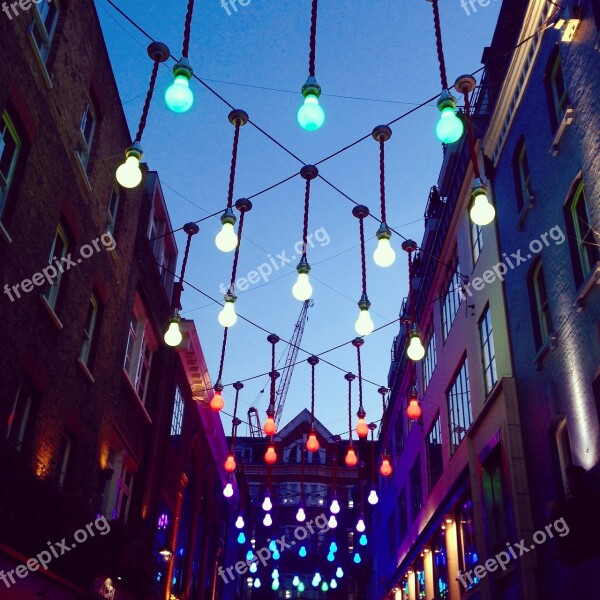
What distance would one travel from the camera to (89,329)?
1658 cm

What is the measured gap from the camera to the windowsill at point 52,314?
1272cm

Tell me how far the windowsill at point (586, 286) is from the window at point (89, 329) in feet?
35.6

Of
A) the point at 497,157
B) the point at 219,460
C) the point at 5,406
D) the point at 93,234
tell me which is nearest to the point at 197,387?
the point at 219,460

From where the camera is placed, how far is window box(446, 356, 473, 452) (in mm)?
20938

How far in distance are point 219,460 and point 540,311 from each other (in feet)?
87.8

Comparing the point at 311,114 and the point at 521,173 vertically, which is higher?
the point at 521,173

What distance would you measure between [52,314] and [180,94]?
→ 22.8 feet

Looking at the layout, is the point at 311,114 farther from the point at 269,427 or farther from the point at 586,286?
the point at 269,427

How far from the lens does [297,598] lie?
219ft

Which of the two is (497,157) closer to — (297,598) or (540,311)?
(540,311)

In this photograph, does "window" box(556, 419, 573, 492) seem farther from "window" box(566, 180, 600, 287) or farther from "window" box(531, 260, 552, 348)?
"window" box(566, 180, 600, 287)

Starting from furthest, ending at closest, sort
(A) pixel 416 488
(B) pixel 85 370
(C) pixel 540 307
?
(A) pixel 416 488
(C) pixel 540 307
(B) pixel 85 370

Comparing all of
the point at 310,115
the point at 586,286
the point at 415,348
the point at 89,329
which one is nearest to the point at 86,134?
the point at 89,329

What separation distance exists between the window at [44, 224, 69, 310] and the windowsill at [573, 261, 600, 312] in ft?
33.4
